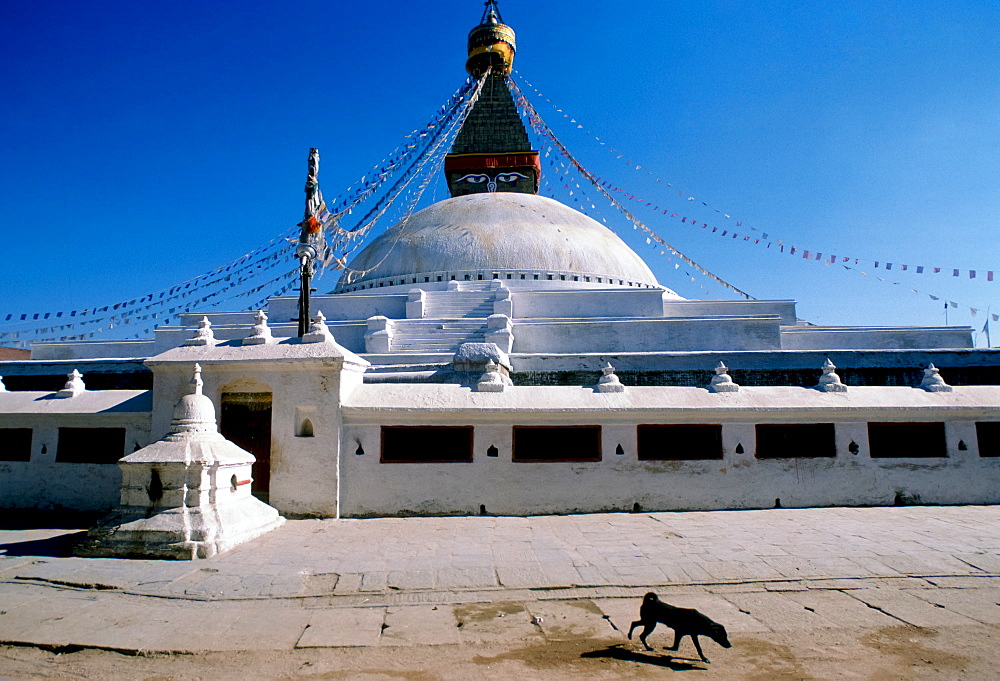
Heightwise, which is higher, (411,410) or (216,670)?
(411,410)

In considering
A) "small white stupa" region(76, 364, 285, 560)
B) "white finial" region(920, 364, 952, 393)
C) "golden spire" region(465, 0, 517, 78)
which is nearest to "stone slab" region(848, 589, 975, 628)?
"white finial" region(920, 364, 952, 393)

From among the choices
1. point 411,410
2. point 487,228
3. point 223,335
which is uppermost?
point 487,228

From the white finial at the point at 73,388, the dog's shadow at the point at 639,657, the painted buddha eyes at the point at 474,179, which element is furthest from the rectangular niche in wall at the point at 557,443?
the painted buddha eyes at the point at 474,179

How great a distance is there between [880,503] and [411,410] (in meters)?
A: 5.89

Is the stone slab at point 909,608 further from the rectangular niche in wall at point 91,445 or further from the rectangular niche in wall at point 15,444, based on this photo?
the rectangular niche in wall at point 15,444

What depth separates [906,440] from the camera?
8188 mm

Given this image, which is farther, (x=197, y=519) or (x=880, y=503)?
(x=880, y=503)

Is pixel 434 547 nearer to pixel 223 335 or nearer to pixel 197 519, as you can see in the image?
pixel 197 519

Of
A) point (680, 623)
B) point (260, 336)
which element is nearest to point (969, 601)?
point (680, 623)

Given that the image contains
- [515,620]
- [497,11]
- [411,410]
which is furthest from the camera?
[497,11]

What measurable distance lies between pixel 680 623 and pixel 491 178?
21.4 meters

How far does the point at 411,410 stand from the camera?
7.67 m

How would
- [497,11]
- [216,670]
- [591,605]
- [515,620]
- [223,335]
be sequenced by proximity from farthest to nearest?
[497,11], [223,335], [591,605], [515,620], [216,670]

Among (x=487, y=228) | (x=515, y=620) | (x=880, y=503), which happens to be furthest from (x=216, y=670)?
(x=487, y=228)
